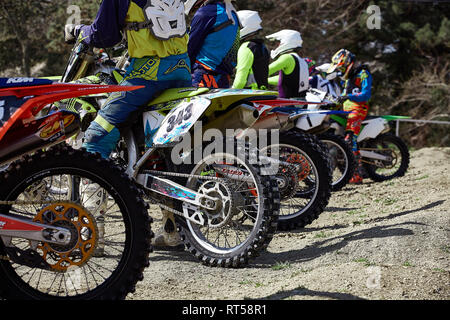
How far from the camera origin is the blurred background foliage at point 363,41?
17125mm

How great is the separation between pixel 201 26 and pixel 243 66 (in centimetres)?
129

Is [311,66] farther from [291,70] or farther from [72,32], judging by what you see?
[72,32]

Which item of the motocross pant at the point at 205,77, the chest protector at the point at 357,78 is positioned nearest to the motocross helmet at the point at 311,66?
the chest protector at the point at 357,78

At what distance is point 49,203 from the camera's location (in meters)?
3.14

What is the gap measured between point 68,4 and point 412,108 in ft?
38.0

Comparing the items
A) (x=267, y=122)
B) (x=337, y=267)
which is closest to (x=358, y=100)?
(x=267, y=122)

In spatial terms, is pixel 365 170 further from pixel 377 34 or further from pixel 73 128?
pixel 377 34

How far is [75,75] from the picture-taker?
16.6 ft

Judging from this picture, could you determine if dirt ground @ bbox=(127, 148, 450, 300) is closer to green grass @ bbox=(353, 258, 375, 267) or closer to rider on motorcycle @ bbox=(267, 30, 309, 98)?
green grass @ bbox=(353, 258, 375, 267)

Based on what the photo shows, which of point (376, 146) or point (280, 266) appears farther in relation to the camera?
point (376, 146)

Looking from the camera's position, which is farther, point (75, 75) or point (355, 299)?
point (75, 75)

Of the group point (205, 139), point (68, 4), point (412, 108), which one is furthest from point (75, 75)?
point (412, 108)

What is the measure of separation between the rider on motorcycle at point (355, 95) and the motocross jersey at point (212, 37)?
4028mm

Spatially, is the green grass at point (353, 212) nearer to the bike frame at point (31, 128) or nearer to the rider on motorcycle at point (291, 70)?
the rider on motorcycle at point (291, 70)
